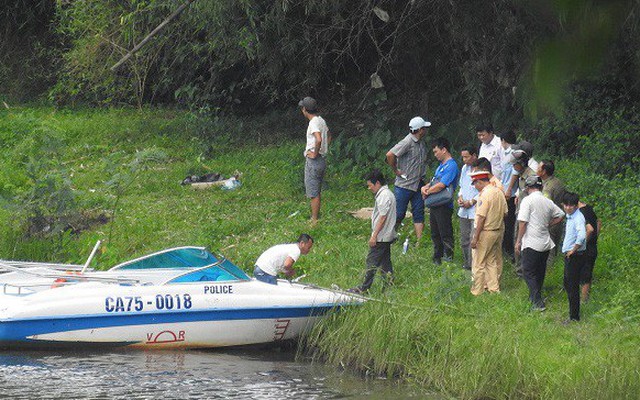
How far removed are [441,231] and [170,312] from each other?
382cm

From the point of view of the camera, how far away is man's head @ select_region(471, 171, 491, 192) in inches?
497

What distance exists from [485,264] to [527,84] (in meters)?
8.38

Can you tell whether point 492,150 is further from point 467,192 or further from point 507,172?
point 467,192

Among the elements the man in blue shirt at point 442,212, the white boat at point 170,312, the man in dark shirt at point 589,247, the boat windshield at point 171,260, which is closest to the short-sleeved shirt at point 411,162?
the man in blue shirt at point 442,212

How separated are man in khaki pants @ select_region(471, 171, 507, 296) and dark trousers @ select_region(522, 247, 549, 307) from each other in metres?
0.60

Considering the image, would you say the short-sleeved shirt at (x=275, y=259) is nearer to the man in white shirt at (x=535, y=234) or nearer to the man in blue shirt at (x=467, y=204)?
the man in blue shirt at (x=467, y=204)

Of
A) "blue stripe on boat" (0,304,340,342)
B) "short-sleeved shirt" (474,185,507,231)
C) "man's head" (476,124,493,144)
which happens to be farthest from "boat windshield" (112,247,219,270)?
"man's head" (476,124,493,144)

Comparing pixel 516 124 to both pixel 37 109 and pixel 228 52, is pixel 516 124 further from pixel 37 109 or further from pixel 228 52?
pixel 37 109

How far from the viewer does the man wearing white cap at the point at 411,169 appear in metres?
14.7

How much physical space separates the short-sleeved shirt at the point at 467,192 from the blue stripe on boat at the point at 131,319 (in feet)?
7.51

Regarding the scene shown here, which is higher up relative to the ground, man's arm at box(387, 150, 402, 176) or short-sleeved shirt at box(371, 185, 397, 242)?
man's arm at box(387, 150, 402, 176)

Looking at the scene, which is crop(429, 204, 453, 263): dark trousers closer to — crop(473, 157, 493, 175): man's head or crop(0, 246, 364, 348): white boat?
crop(473, 157, 493, 175): man's head

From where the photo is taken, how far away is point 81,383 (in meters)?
10.9

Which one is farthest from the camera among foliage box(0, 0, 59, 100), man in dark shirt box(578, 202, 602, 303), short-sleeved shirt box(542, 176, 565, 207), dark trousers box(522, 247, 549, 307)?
foliage box(0, 0, 59, 100)
